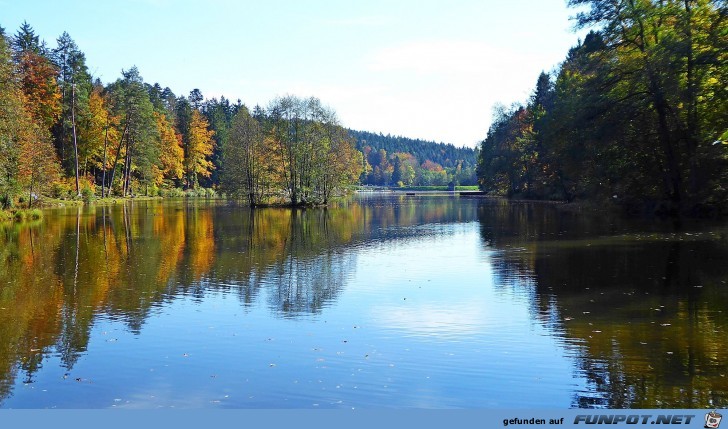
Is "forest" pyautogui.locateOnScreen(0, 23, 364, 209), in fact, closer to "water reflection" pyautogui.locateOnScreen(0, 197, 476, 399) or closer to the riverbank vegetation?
the riverbank vegetation

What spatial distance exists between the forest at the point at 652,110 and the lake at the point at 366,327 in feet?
45.5

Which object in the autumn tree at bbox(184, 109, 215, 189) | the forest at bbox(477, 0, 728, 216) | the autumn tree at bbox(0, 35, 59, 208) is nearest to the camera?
the forest at bbox(477, 0, 728, 216)

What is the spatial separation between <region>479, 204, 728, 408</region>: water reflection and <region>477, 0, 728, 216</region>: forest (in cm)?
977

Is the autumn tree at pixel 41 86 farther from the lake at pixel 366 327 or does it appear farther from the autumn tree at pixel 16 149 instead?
the lake at pixel 366 327

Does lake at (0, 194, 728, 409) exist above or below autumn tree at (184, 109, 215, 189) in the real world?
below

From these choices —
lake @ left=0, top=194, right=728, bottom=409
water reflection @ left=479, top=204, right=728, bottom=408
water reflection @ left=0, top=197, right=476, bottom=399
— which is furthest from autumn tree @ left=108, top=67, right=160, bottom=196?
water reflection @ left=479, top=204, right=728, bottom=408

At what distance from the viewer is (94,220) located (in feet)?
141

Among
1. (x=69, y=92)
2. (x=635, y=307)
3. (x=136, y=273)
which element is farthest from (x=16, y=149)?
(x=635, y=307)

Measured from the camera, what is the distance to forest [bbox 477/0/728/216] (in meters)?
35.3

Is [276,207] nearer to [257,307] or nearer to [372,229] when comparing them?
[372,229]

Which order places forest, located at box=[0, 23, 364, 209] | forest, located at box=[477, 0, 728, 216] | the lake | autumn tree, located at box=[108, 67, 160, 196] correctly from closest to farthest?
the lake < forest, located at box=[477, 0, 728, 216] < forest, located at box=[0, 23, 364, 209] < autumn tree, located at box=[108, 67, 160, 196]

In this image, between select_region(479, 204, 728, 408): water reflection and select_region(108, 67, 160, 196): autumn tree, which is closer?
select_region(479, 204, 728, 408): water reflection

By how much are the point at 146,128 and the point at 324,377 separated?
81337 mm

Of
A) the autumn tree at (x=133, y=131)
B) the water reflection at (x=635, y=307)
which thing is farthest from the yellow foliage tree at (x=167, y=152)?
the water reflection at (x=635, y=307)
